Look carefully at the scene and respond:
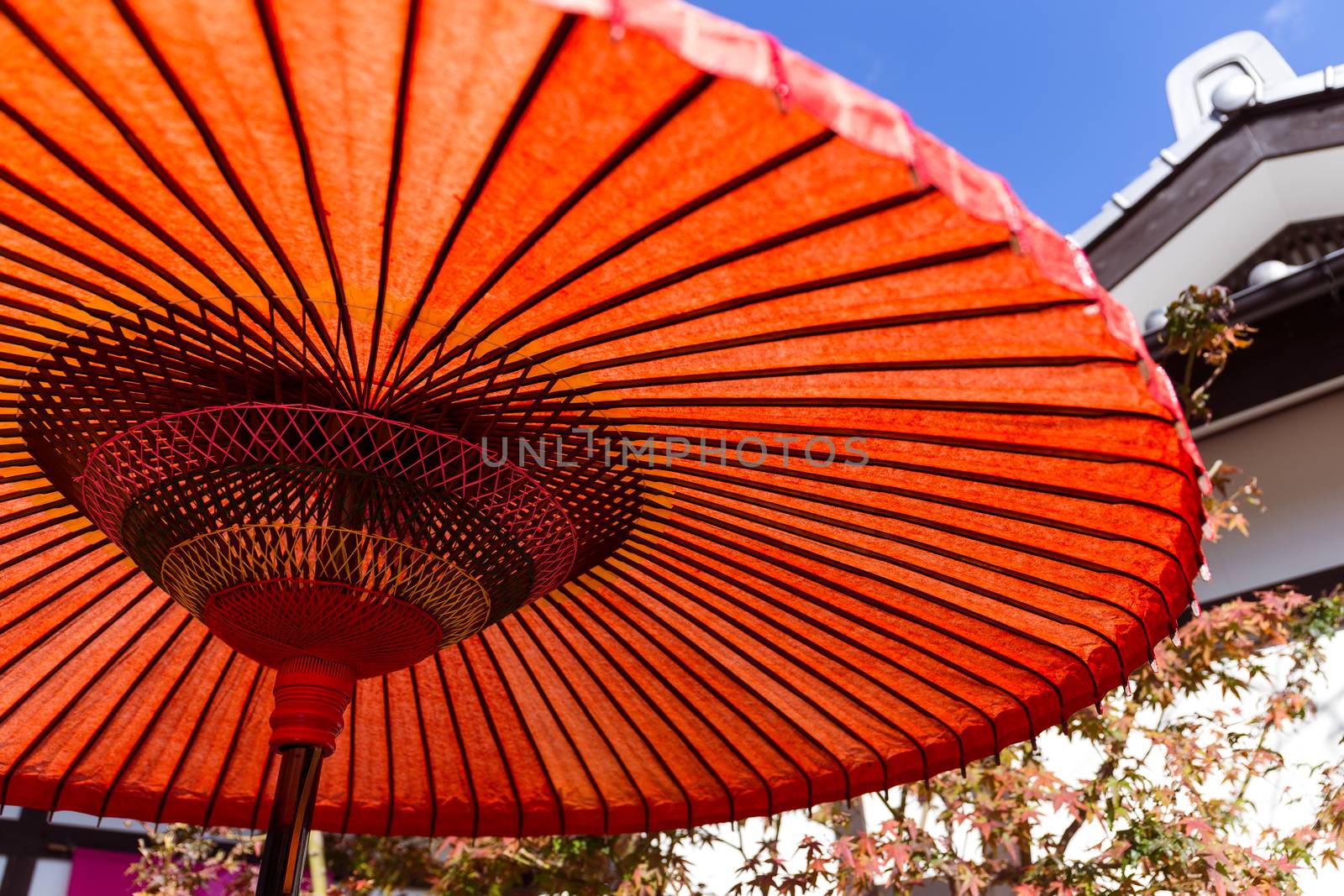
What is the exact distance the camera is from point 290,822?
5.45ft

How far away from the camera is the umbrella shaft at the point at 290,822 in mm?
1615

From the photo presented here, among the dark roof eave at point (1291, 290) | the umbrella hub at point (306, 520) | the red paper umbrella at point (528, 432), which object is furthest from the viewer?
the dark roof eave at point (1291, 290)

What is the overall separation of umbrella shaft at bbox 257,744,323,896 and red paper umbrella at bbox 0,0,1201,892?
10 millimetres

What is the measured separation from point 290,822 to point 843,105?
127cm

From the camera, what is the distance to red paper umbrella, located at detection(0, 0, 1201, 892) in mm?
1197

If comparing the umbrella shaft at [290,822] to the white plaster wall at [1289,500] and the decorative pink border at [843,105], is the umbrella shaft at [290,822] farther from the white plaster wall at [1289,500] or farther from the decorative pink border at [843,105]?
the white plaster wall at [1289,500]

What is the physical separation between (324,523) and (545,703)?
814mm

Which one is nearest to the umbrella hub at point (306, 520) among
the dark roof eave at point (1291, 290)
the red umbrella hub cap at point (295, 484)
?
the red umbrella hub cap at point (295, 484)

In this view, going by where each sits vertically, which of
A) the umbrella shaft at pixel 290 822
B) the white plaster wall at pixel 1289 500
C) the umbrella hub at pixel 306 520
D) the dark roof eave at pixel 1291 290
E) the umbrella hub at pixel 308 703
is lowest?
the umbrella shaft at pixel 290 822

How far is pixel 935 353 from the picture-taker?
156 cm

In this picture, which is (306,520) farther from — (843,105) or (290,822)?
(843,105)

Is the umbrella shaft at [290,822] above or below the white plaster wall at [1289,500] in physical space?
below

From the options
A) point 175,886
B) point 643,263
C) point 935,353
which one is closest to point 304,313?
point 643,263

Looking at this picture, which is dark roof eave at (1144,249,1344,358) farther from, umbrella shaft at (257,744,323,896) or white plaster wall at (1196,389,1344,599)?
umbrella shaft at (257,744,323,896)
